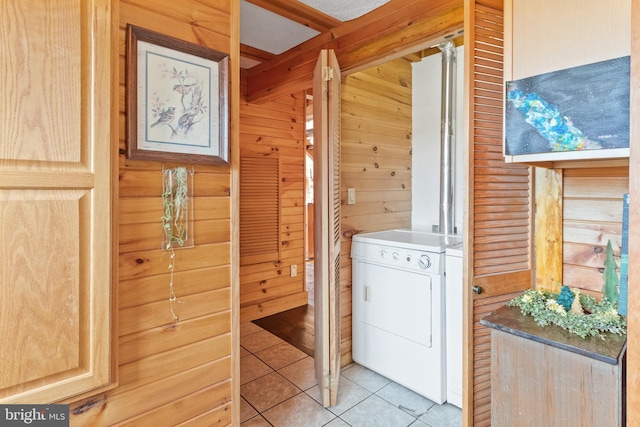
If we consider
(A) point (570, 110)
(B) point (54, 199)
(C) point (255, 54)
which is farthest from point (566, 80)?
(C) point (255, 54)

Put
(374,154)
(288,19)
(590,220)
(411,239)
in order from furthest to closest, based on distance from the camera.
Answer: (374,154)
(411,239)
(288,19)
(590,220)

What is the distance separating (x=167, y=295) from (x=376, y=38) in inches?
70.2

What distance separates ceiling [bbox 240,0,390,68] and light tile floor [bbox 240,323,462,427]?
2.33 meters

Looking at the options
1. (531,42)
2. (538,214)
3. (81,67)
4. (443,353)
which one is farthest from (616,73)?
(81,67)

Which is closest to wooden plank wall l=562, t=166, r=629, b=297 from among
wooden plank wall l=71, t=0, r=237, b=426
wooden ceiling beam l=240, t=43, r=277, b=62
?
wooden plank wall l=71, t=0, r=237, b=426

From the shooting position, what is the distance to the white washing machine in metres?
1.98

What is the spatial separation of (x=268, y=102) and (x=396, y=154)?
1389 mm

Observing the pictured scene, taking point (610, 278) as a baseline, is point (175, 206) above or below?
above

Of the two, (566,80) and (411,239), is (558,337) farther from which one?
(411,239)

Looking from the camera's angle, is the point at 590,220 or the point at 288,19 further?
the point at 288,19

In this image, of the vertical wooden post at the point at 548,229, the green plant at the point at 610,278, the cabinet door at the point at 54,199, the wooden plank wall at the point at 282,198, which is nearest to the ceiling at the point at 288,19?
the wooden plank wall at the point at 282,198

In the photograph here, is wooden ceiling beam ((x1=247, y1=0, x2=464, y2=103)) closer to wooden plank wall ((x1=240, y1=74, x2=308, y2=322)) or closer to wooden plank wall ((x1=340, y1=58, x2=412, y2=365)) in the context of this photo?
wooden plank wall ((x1=340, y1=58, x2=412, y2=365))

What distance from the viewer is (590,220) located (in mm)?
1477

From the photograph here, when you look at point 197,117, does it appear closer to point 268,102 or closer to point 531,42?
point 531,42
